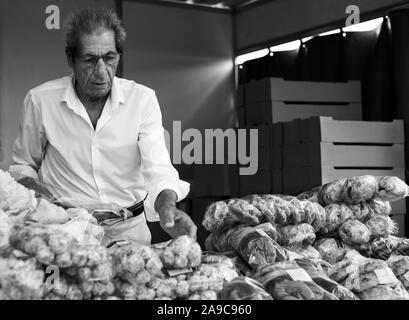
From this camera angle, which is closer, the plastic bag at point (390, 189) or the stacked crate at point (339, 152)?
the plastic bag at point (390, 189)

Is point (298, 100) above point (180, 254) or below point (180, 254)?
above


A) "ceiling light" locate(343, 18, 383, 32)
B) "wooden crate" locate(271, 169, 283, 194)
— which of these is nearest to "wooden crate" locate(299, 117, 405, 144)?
"wooden crate" locate(271, 169, 283, 194)

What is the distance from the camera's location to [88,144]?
2.02 metres

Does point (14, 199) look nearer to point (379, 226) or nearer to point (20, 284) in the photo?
point (20, 284)

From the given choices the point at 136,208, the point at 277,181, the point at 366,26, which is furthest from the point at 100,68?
the point at 366,26

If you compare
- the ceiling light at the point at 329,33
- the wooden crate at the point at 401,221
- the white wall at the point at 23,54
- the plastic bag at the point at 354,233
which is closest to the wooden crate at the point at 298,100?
the ceiling light at the point at 329,33

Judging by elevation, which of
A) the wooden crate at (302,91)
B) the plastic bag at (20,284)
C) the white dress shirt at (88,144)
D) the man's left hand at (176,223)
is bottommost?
the plastic bag at (20,284)

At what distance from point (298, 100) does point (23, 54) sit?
207 cm

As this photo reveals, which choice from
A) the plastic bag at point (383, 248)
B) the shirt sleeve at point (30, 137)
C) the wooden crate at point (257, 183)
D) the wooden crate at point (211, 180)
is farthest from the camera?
the wooden crate at point (211, 180)

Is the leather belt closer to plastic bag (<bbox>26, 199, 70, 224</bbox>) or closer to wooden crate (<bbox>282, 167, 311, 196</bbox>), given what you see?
plastic bag (<bbox>26, 199, 70, 224</bbox>)

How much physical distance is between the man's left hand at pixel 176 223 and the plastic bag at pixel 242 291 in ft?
0.86

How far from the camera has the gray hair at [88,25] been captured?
186 cm

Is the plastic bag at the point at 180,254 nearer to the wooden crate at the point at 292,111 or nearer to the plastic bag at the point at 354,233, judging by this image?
the plastic bag at the point at 354,233

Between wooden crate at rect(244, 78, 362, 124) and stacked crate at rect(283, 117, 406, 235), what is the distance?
0.28m
